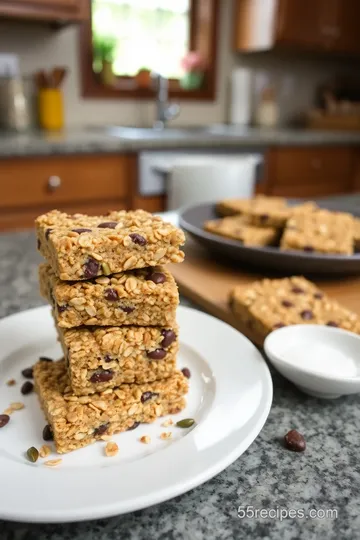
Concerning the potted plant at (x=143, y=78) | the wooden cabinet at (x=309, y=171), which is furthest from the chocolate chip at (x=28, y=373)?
the potted plant at (x=143, y=78)

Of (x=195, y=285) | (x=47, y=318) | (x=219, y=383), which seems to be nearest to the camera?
(x=219, y=383)

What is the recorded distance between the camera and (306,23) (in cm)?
344

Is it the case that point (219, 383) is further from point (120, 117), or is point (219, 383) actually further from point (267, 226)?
point (120, 117)

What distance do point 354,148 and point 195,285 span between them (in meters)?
2.82

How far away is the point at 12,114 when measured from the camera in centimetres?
295

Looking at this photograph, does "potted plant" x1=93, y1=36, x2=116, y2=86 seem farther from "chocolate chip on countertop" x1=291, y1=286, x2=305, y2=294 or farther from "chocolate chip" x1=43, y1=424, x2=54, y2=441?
"chocolate chip" x1=43, y1=424, x2=54, y2=441

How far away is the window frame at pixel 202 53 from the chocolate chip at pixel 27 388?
2957 mm

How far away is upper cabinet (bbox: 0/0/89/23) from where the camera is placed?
8.23ft

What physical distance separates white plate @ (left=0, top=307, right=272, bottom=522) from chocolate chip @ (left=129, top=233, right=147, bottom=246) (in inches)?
9.4

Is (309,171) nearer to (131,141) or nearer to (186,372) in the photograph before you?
(131,141)

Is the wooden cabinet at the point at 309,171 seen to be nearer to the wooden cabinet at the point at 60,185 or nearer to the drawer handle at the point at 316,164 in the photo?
the drawer handle at the point at 316,164

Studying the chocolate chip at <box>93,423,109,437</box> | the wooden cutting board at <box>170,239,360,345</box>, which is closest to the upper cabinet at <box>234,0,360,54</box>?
the wooden cutting board at <box>170,239,360,345</box>

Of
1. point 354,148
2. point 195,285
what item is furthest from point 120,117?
point 195,285

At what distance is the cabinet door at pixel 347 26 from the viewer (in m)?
3.60
